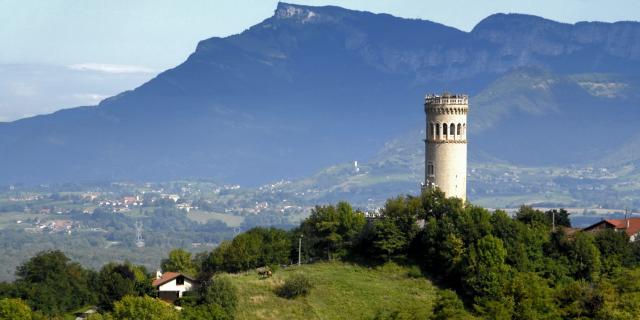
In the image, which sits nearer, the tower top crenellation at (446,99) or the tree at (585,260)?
the tree at (585,260)

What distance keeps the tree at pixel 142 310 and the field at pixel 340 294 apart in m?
5.26

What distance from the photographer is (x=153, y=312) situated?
7800 cm

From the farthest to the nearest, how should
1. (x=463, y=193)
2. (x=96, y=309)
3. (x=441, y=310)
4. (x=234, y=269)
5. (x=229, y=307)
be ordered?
(x=463, y=193) < (x=234, y=269) < (x=96, y=309) < (x=229, y=307) < (x=441, y=310)

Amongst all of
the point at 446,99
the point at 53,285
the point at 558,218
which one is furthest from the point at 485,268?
the point at 53,285

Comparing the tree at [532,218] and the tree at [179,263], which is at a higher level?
the tree at [532,218]

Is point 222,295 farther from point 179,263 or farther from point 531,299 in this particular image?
point 179,263

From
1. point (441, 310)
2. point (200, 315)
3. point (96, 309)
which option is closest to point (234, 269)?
point (96, 309)

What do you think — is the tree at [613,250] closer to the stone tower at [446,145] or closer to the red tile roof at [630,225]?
the red tile roof at [630,225]

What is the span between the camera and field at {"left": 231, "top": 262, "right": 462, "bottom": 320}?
270ft

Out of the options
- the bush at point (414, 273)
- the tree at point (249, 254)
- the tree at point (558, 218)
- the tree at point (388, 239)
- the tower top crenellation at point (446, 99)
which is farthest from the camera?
the tower top crenellation at point (446, 99)

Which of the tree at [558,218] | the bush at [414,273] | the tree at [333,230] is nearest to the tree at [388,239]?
the bush at [414,273]

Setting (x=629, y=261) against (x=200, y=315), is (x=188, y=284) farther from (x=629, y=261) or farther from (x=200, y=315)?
(x=629, y=261)

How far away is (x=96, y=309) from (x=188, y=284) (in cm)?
716

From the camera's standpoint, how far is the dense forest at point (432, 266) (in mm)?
78938
